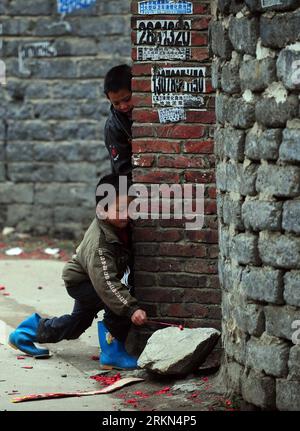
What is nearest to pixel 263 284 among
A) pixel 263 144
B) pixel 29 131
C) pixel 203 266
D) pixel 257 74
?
pixel 263 144

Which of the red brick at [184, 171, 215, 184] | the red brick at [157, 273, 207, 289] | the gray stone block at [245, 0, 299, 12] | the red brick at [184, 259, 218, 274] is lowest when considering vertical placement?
the red brick at [157, 273, 207, 289]

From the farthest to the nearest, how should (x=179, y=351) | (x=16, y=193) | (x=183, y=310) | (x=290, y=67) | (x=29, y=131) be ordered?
(x=16, y=193), (x=29, y=131), (x=183, y=310), (x=179, y=351), (x=290, y=67)

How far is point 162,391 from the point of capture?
5.98 m

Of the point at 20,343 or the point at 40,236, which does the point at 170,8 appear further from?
the point at 40,236

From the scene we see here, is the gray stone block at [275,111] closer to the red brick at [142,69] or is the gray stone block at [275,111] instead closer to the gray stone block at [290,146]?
the gray stone block at [290,146]

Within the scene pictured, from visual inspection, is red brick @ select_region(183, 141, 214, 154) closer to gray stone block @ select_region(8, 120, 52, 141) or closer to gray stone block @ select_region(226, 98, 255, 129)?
gray stone block @ select_region(226, 98, 255, 129)

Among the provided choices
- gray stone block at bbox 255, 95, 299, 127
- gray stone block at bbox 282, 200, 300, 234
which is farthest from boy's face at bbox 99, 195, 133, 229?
gray stone block at bbox 282, 200, 300, 234

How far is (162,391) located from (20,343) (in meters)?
1.19

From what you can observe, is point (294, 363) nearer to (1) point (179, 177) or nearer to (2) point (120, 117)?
(1) point (179, 177)

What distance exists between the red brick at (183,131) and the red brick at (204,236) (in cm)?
57

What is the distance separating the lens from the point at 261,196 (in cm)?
512

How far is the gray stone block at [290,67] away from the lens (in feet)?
15.9

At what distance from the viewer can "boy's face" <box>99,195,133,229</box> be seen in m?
6.45

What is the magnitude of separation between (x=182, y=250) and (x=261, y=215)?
147cm
